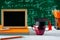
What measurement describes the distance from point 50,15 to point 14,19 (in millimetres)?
→ 481

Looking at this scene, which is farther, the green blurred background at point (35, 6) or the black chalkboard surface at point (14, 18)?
the green blurred background at point (35, 6)

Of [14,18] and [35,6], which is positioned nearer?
[14,18]

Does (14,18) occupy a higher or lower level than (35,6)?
lower

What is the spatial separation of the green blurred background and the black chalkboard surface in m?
0.33

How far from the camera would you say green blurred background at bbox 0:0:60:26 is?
1.90 meters

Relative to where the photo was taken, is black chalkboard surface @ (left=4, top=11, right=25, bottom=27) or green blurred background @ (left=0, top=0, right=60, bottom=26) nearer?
black chalkboard surface @ (left=4, top=11, right=25, bottom=27)

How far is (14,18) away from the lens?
5.15ft

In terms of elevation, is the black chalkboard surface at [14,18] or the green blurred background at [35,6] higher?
the green blurred background at [35,6]

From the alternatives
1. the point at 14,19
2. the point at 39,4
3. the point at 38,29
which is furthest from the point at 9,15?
the point at 39,4

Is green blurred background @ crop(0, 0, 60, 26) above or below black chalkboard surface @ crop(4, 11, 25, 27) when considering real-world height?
above

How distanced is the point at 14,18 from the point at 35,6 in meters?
0.40

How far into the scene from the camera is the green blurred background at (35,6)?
190 cm

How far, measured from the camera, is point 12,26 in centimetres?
157

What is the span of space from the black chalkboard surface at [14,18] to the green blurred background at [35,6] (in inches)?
13.1
